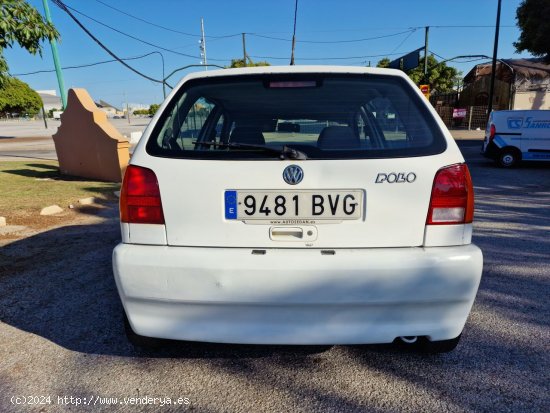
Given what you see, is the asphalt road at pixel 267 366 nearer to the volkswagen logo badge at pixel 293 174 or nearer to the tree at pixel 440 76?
the volkswagen logo badge at pixel 293 174

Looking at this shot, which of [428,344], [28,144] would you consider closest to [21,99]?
[28,144]

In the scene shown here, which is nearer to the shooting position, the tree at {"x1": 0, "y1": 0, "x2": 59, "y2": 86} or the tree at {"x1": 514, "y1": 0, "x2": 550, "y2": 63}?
the tree at {"x1": 0, "y1": 0, "x2": 59, "y2": 86}

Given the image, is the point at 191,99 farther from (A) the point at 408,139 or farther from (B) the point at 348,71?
(A) the point at 408,139

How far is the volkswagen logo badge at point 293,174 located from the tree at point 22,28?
4.27 meters

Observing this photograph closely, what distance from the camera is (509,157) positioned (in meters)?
11.3

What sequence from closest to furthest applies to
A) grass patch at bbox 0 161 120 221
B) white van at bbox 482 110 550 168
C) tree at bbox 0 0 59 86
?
tree at bbox 0 0 59 86, grass patch at bbox 0 161 120 221, white van at bbox 482 110 550 168

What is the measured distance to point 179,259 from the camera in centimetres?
184

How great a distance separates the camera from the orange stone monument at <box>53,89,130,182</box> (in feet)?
29.5

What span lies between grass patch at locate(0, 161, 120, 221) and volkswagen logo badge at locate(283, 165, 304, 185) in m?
5.46

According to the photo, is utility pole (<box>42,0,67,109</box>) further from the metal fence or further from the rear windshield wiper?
the metal fence

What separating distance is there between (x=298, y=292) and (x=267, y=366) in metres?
0.66

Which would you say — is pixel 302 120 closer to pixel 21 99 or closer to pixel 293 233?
pixel 293 233

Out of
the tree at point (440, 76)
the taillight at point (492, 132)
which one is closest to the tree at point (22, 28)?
the taillight at point (492, 132)

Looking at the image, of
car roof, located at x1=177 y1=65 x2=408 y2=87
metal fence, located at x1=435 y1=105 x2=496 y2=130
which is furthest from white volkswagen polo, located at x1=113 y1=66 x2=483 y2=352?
metal fence, located at x1=435 y1=105 x2=496 y2=130
